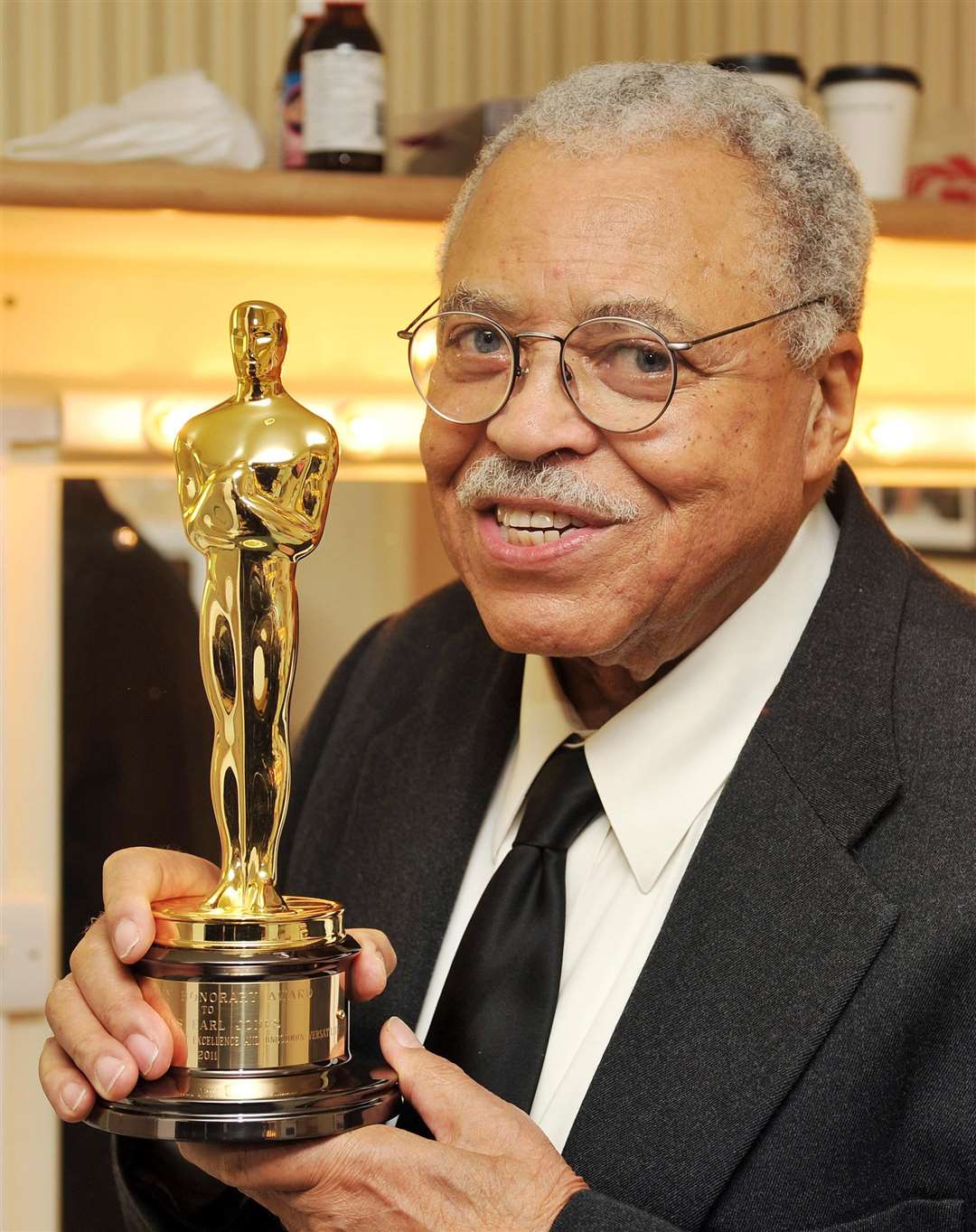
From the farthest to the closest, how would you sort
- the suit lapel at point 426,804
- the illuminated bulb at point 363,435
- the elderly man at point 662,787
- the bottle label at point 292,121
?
1. the illuminated bulb at point 363,435
2. the bottle label at point 292,121
3. the suit lapel at point 426,804
4. the elderly man at point 662,787

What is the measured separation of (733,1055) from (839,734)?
215mm

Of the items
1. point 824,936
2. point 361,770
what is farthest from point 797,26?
point 824,936

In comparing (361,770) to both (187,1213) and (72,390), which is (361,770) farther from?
(72,390)

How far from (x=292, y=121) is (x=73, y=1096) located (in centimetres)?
100

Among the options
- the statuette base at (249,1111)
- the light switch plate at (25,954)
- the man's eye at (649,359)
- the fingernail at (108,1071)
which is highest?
the man's eye at (649,359)

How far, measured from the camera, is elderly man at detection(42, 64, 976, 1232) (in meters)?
0.86

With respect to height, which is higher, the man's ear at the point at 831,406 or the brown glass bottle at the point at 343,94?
the brown glass bottle at the point at 343,94

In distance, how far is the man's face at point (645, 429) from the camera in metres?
0.94

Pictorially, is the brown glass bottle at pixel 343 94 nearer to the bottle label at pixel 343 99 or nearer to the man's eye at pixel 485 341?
the bottle label at pixel 343 99

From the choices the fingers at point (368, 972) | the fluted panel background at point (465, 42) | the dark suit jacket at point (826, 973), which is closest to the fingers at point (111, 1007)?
the fingers at point (368, 972)

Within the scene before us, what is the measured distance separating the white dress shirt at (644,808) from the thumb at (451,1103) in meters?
0.15

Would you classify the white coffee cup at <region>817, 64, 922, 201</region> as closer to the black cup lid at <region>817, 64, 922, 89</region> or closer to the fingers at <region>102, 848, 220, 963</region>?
the black cup lid at <region>817, 64, 922, 89</region>

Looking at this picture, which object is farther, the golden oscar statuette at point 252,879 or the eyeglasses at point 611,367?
the eyeglasses at point 611,367

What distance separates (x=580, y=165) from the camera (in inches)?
38.3
